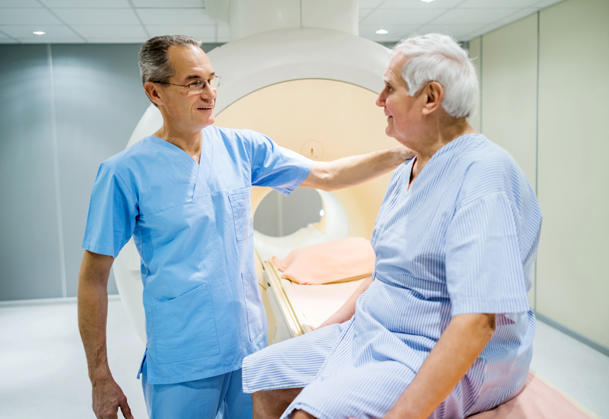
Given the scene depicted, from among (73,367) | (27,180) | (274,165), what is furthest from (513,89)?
(27,180)

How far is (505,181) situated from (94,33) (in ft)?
10.6

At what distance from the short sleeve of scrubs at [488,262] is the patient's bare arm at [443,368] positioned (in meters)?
0.03

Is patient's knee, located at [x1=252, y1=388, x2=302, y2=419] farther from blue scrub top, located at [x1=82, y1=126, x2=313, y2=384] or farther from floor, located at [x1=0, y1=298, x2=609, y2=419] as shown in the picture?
floor, located at [x1=0, y1=298, x2=609, y2=419]

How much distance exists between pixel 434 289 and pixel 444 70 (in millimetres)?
385

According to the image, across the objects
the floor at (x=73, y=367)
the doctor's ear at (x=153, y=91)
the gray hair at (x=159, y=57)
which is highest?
the gray hair at (x=159, y=57)

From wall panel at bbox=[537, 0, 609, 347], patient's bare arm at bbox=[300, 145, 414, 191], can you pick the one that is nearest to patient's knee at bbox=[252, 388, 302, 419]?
patient's bare arm at bbox=[300, 145, 414, 191]

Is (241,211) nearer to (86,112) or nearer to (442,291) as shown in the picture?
(442,291)

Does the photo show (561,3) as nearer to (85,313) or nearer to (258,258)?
(258,258)

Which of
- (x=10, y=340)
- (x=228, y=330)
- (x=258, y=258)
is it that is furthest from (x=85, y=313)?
(x=10, y=340)

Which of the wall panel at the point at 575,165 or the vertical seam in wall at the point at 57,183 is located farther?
the vertical seam in wall at the point at 57,183

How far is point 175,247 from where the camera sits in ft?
3.74

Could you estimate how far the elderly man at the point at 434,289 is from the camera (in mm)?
756

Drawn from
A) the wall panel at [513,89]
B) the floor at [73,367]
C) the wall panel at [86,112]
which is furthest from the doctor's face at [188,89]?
the wall panel at [86,112]

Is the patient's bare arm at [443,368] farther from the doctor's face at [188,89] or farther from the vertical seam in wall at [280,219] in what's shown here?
the vertical seam in wall at [280,219]
